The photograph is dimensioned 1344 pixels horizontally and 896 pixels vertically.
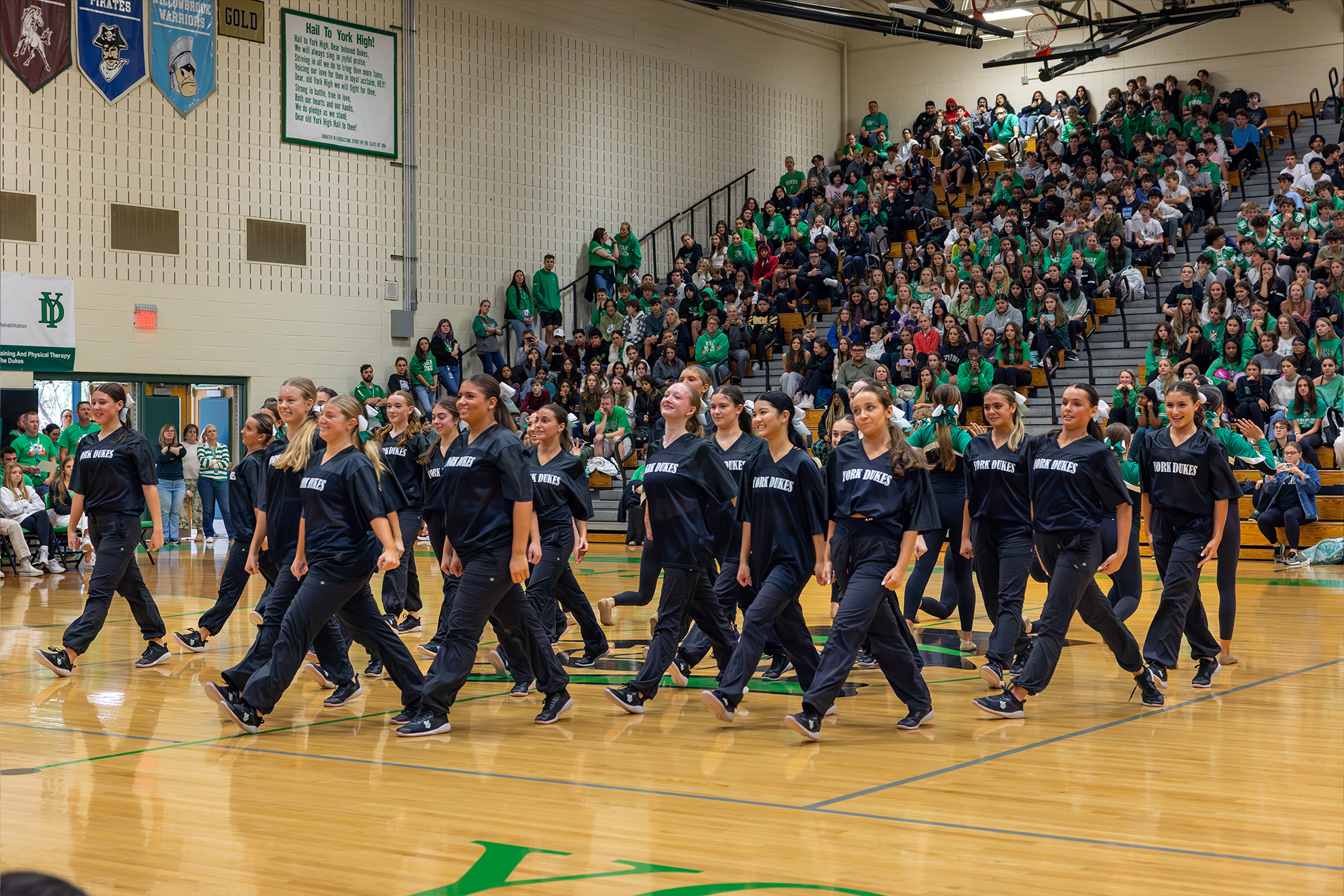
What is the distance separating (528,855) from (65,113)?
1843 cm

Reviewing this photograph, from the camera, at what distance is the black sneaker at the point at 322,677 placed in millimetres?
8367

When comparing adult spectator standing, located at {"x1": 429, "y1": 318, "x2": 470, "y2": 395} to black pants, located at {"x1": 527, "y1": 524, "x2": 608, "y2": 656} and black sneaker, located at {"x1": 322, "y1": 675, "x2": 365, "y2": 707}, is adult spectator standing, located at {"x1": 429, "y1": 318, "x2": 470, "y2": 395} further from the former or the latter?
black sneaker, located at {"x1": 322, "y1": 675, "x2": 365, "y2": 707}

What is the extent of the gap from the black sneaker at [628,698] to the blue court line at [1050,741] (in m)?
1.93

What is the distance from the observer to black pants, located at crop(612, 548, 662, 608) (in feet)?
25.3

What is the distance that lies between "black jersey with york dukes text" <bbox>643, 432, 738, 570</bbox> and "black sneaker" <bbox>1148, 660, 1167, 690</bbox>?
2733 millimetres

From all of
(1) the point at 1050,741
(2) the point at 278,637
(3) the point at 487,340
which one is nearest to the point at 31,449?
(3) the point at 487,340

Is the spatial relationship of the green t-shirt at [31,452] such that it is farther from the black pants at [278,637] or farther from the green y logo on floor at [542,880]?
the green y logo on floor at [542,880]

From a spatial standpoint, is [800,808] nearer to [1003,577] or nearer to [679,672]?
[679,672]

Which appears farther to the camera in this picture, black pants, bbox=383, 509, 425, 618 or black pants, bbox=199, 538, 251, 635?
black pants, bbox=383, 509, 425, 618

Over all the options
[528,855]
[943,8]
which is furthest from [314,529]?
[943,8]

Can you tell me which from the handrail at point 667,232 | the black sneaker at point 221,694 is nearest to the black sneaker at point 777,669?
the black sneaker at point 221,694

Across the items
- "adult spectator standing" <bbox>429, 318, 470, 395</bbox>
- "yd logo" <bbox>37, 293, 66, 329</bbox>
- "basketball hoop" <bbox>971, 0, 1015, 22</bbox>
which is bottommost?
"adult spectator standing" <bbox>429, 318, 470, 395</bbox>

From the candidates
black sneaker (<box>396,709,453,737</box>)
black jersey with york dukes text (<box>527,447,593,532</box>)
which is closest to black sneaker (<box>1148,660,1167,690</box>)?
black jersey with york dukes text (<box>527,447,593,532</box>)

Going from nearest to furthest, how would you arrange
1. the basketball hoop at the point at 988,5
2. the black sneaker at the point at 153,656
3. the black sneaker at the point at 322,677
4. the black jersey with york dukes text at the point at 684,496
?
1. the black jersey with york dukes text at the point at 684,496
2. the black sneaker at the point at 322,677
3. the black sneaker at the point at 153,656
4. the basketball hoop at the point at 988,5
